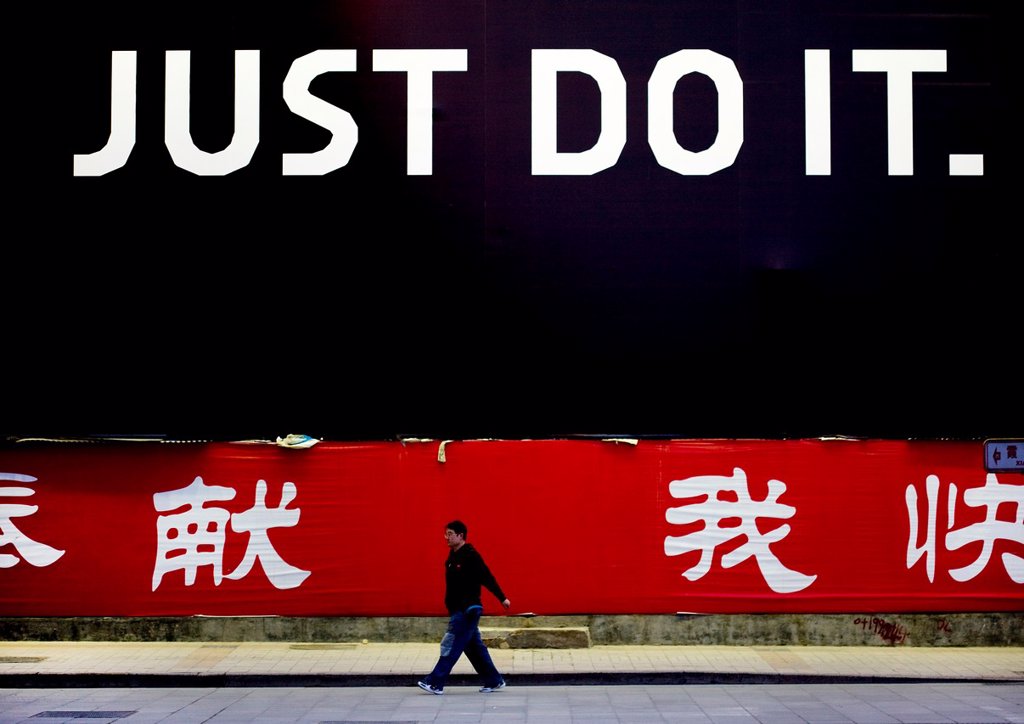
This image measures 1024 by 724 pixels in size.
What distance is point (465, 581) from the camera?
465 inches

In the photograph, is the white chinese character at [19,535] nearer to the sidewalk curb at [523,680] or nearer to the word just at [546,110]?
the sidewalk curb at [523,680]

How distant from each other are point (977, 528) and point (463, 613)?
23.0 ft

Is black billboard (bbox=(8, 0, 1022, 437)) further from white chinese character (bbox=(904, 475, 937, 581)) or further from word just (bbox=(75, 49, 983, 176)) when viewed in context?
white chinese character (bbox=(904, 475, 937, 581))

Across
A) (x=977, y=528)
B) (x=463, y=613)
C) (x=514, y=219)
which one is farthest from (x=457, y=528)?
(x=977, y=528)

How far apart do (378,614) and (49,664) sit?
388 cm

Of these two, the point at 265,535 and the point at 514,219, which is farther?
the point at 514,219

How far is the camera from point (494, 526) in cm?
1459

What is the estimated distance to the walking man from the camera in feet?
38.3

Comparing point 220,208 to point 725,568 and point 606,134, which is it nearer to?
point 606,134

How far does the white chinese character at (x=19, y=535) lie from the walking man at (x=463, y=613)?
18.6 ft

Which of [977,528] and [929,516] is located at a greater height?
[929,516]

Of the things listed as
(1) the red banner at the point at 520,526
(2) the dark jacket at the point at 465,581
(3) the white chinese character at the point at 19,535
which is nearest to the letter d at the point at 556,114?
(1) the red banner at the point at 520,526

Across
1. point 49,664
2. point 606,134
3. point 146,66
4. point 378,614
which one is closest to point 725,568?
point 378,614

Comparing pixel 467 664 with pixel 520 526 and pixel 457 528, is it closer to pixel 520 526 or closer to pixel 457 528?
pixel 520 526
